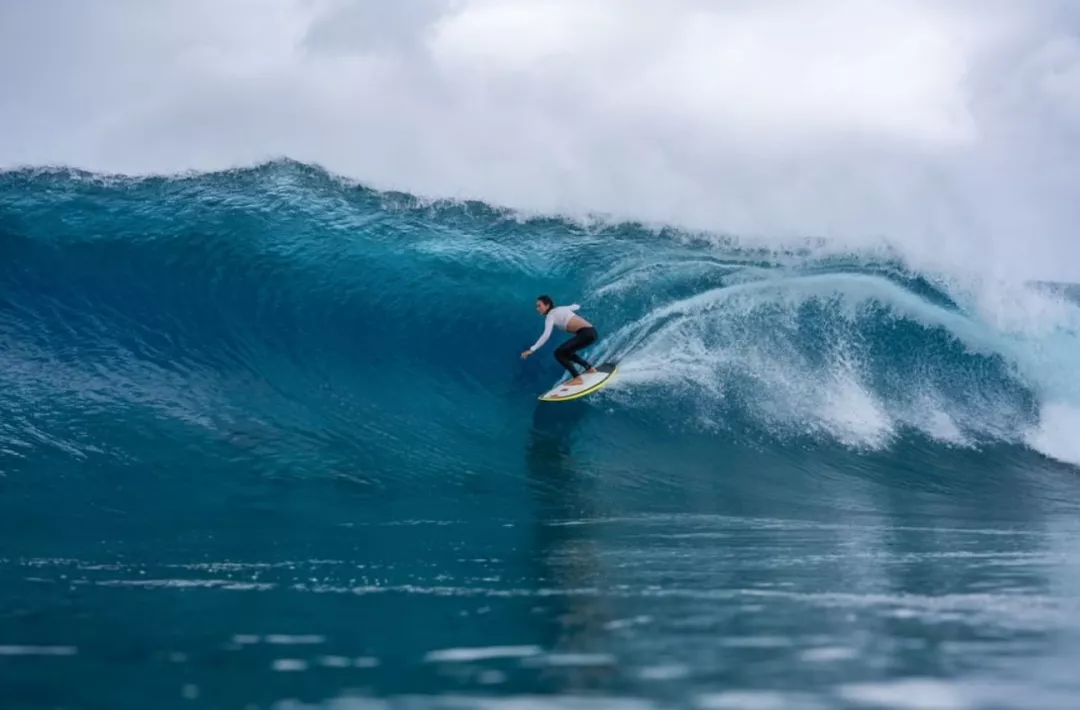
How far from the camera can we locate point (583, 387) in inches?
395

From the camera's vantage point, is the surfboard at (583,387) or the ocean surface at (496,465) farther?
the surfboard at (583,387)

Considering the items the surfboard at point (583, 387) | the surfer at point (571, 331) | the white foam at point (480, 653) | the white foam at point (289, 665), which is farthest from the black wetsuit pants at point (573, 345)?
the white foam at point (289, 665)

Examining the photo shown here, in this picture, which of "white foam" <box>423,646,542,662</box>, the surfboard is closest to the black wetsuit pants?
the surfboard

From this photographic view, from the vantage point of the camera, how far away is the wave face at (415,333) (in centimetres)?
909

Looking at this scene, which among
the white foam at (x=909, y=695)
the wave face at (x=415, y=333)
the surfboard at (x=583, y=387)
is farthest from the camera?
the surfboard at (x=583, y=387)

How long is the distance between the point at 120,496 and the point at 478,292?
6.76 m

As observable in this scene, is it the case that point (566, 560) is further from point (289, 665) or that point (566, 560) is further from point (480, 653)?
point (289, 665)

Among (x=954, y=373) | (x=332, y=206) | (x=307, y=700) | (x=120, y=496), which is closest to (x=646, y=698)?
(x=307, y=700)

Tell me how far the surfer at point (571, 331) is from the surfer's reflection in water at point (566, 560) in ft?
1.62

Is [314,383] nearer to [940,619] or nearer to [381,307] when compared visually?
[381,307]

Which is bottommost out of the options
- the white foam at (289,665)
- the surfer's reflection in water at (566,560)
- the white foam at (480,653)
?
the white foam at (289,665)

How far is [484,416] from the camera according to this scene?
1005 cm

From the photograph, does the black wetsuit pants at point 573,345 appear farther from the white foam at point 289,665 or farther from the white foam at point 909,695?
the white foam at point 909,695

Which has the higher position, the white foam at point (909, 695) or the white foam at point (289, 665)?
the white foam at point (909, 695)
